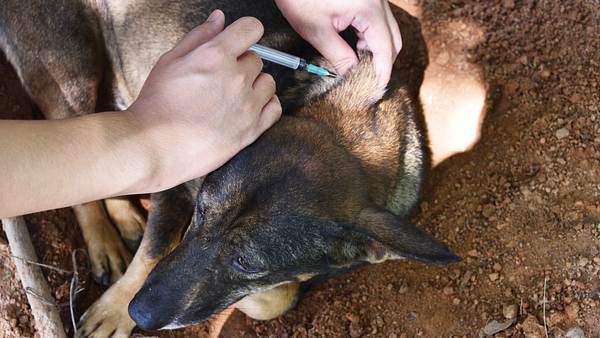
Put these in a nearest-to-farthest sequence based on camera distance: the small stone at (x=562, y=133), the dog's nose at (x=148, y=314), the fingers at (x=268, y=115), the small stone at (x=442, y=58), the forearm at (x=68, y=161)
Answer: the forearm at (x=68, y=161)
the fingers at (x=268, y=115)
the dog's nose at (x=148, y=314)
the small stone at (x=562, y=133)
the small stone at (x=442, y=58)

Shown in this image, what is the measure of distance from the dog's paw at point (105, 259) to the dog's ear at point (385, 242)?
145cm

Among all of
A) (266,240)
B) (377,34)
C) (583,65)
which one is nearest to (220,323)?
(266,240)

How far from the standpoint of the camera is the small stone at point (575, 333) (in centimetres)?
275

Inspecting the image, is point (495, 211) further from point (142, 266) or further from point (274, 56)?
point (142, 266)

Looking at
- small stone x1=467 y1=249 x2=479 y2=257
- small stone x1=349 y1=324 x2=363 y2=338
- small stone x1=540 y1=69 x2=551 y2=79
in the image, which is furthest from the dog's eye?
small stone x1=540 y1=69 x2=551 y2=79

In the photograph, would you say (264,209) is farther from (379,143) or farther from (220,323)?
(220,323)

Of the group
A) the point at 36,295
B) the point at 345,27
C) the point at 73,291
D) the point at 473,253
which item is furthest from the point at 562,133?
the point at 36,295

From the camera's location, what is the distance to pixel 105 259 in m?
3.38

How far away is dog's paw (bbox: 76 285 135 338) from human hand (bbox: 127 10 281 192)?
47.6 inches

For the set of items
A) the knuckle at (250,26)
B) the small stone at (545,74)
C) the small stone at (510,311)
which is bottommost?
the small stone at (510,311)

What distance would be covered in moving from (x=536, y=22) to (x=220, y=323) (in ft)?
7.70

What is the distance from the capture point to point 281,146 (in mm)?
2377

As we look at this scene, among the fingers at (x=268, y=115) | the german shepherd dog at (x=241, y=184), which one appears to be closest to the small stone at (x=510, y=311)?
the german shepherd dog at (x=241, y=184)

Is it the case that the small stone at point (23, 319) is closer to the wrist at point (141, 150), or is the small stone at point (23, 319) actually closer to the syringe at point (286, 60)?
the wrist at point (141, 150)
